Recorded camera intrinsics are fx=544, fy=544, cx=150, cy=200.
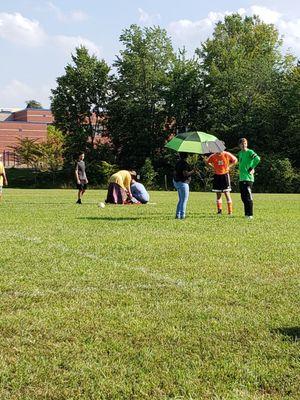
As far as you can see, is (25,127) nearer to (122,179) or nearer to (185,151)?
(122,179)

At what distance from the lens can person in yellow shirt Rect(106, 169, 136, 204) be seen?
2014 centimetres

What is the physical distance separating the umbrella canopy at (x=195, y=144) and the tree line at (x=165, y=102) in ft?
121

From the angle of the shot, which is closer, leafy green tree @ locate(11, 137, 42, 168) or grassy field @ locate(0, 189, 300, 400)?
grassy field @ locate(0, 189, 300, 400)

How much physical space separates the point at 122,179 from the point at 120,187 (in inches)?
13.5

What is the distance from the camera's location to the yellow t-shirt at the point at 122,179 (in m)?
20.1

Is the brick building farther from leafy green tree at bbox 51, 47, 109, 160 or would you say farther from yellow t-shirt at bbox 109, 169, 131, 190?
yellow t-shirt at bbox 109, 169, 131, 190

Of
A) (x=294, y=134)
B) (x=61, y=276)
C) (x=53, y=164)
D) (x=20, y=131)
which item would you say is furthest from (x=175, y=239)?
(x=20, y=131)

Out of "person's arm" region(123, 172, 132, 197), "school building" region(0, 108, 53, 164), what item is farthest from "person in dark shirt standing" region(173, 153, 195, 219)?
"school building" region(0, 108, 53, 164)

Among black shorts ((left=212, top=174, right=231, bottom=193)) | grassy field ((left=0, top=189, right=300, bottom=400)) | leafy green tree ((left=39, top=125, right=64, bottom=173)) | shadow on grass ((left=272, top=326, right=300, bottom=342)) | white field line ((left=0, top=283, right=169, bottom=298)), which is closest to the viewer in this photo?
grassy field ((left=0, top=189, right=300, bottom=400))

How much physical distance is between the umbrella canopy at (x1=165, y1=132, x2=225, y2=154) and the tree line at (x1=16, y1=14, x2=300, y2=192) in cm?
3685

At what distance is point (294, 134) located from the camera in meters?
52.6

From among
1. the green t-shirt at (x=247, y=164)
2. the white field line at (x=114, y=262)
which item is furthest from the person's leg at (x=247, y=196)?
the white field line at (x=114, y=262)

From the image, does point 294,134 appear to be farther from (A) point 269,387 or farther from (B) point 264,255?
(A) point 269,387

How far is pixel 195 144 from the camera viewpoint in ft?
48.1
